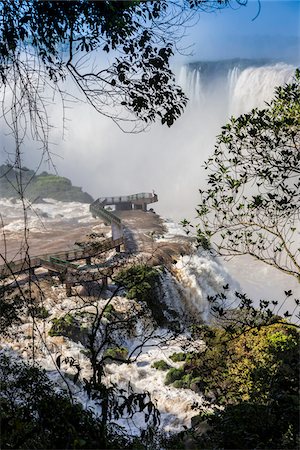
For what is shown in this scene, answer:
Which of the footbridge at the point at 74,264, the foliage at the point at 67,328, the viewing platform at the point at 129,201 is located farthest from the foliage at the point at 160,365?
the viewing platform at the point at 129,201

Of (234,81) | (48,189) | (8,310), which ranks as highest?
(234,81)

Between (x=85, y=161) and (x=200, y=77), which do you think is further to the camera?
(x=85, y=161)

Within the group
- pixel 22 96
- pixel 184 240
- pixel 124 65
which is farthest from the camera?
pixel 184 240

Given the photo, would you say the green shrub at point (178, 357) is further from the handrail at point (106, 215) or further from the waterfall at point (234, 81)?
the waterfall at point (234, 81)

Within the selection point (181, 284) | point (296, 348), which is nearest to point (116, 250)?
point (181, 284)

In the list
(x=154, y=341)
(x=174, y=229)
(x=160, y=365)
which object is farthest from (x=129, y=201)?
(x=160, y=365)

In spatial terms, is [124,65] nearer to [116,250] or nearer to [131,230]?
[116,250]

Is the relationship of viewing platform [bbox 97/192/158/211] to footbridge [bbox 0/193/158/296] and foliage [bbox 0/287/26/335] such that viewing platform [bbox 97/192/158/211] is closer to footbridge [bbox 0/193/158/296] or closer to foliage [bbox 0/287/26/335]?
footbridge [bbox 0/193/158/296]

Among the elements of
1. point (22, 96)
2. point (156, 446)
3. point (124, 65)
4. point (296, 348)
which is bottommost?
point (156, 446)

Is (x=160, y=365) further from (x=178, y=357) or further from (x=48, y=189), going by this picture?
(x=48, y=189)

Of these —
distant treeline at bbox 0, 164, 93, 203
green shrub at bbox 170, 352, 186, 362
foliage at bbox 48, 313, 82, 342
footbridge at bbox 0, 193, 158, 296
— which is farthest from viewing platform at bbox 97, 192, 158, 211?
foliage at bbox 48, 313, 82, 342

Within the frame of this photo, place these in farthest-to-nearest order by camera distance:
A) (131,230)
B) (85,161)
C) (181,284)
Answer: (85,161), (131,230), (181,284)

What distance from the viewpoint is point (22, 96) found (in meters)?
3.95

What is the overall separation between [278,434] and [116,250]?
1288cm
